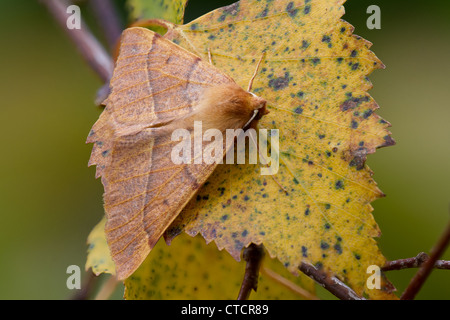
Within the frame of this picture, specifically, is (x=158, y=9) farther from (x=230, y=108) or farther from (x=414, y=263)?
(x=414, y=263)

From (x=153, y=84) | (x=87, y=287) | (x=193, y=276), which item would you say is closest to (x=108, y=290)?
(x=87, y=287)

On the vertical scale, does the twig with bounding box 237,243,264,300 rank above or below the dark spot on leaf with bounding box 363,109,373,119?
below

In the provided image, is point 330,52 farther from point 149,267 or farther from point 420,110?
point 420,110

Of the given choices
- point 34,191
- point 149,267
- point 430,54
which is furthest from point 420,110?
point 34,191

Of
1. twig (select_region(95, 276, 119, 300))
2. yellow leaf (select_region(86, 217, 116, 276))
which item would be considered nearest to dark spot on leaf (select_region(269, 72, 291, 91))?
yellow leaf (select_region(86, 217, 116, 276))

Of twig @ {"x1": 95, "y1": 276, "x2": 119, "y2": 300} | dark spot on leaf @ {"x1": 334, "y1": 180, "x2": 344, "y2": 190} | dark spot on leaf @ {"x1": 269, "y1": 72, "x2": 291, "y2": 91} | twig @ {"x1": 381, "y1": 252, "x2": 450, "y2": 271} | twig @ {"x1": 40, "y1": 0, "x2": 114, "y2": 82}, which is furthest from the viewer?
twig @ {"x1": 40, "y1": 0, "x2": 114, "y2": 82}

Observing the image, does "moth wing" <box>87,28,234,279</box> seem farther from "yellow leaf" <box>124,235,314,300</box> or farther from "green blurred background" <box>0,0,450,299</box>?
"green blurred background" <box>0,0,450,299</box>
